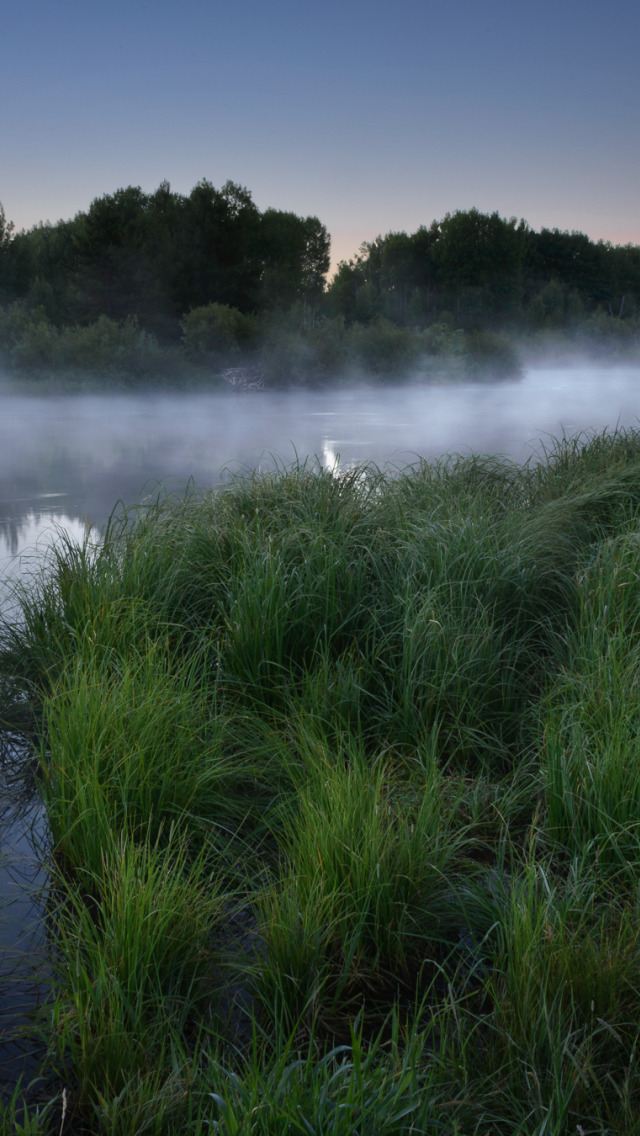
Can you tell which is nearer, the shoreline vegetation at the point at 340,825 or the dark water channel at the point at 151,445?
the shoreline vegetation at the point at 340,825

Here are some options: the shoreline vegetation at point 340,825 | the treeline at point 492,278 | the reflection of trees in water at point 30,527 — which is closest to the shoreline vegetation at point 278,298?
the treeline at point 492,278

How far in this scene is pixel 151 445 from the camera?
35.5ft

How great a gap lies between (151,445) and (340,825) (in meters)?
9.63

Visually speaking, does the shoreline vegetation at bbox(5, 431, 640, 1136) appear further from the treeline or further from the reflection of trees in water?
the treeline

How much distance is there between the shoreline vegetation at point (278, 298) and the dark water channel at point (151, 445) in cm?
96

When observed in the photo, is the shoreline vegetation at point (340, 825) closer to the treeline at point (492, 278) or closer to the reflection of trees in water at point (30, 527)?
the reflection of trees in water at point (30, 527)

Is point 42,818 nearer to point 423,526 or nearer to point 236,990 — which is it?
point 236,990

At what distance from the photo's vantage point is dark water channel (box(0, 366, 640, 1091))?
6.03 ft

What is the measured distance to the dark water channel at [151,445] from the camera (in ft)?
6.03

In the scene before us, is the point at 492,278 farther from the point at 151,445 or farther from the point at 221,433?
the point at 151,445

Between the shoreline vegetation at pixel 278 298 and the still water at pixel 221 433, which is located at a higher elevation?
the shoreline vegetation at pixel 278 298

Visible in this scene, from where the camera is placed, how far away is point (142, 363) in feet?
67.3

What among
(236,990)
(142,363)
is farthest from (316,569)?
(142,363)

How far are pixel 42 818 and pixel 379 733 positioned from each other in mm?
835
